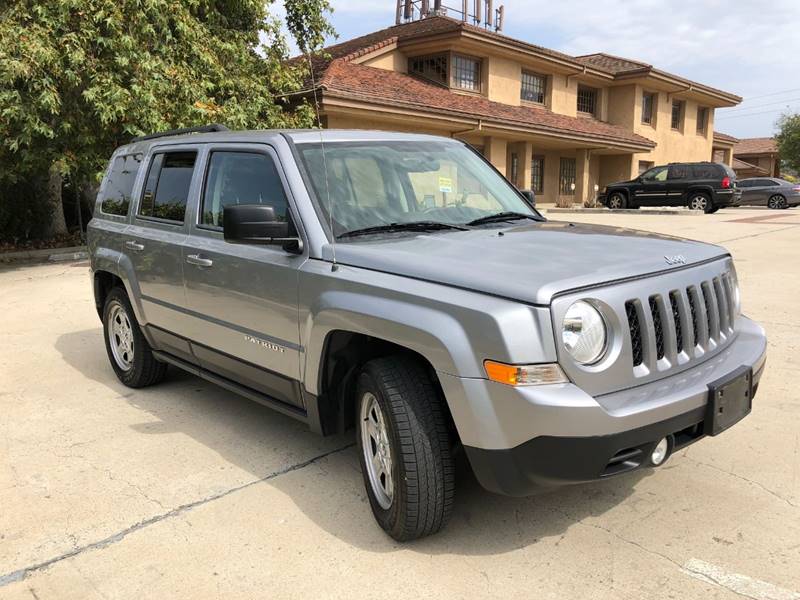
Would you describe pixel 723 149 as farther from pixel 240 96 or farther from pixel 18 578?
pixel 18 578

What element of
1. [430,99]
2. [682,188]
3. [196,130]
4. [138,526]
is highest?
[430,99]

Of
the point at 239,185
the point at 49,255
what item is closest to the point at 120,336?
the point at 239,185

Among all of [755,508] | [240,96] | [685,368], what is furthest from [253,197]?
[240,96]

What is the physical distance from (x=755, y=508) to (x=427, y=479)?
5.47 feet

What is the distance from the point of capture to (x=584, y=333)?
262cm

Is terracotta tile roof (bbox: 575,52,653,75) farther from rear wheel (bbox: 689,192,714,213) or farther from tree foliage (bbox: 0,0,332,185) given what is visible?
tree foliage (bbox: 0,0,332,185)

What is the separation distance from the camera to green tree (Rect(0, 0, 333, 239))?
10.3m

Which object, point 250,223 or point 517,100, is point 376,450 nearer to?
point 250,223

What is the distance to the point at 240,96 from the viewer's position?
13.9m

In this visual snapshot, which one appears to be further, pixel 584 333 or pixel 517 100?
pixel 517 100

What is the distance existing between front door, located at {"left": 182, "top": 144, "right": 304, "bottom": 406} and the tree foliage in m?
7.52

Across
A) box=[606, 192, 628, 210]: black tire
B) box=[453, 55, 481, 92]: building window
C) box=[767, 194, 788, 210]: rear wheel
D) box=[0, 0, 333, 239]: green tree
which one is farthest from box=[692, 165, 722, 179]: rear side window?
box=[0, 0, 333, 239]: green tree

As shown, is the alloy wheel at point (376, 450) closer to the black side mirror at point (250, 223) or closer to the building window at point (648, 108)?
the black side mirror at point (250, 223)

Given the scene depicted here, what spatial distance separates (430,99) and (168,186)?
1668 cm
